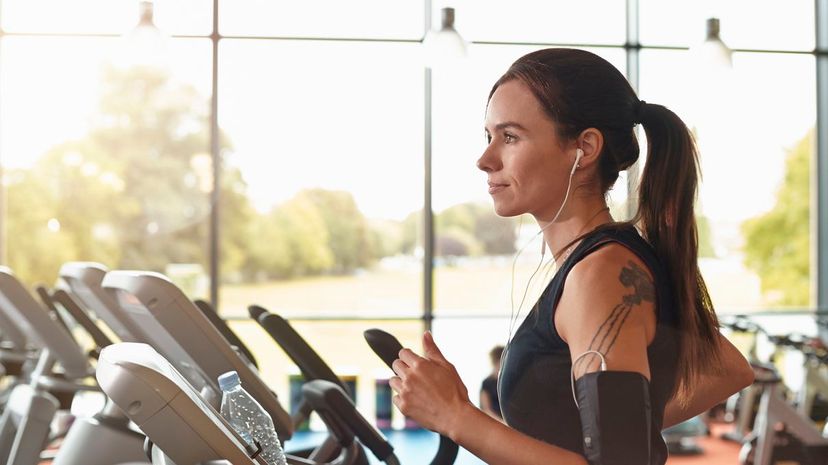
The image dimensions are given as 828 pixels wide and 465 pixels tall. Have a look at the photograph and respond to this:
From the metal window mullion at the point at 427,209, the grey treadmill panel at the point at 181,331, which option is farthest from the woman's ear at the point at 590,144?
the metal window mullion at the point at 427,209

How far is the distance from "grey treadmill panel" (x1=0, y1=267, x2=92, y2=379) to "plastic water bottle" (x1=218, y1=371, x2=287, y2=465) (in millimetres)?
1362

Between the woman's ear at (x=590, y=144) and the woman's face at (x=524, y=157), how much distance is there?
1 cm

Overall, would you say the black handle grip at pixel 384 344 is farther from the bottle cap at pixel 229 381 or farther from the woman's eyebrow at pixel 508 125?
the woman's eyebrow at pixel 508 125

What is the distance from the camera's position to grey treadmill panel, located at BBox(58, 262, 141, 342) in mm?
2264

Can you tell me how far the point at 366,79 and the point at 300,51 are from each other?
1.37 ft

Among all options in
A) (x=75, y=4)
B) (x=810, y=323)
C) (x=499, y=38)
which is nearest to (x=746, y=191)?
(x=810, y=323)

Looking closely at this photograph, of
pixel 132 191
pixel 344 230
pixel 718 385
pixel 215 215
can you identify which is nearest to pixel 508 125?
pixel 718 385

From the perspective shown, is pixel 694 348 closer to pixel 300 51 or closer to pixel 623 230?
pixel 623 230

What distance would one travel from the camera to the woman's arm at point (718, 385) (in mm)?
1429

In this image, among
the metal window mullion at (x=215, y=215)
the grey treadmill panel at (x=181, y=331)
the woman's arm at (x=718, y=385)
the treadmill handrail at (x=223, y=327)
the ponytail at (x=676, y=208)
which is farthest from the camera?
the metal window mullion at (x=215, y=215)

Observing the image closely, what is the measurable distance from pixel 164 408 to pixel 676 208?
70 cm

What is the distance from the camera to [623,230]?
47.1 inches

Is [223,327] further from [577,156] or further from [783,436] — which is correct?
[783,436]

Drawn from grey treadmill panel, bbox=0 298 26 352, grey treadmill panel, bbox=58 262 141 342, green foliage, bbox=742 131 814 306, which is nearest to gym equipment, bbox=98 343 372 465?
grey treadmill panel, bbox=58 262 141 342
